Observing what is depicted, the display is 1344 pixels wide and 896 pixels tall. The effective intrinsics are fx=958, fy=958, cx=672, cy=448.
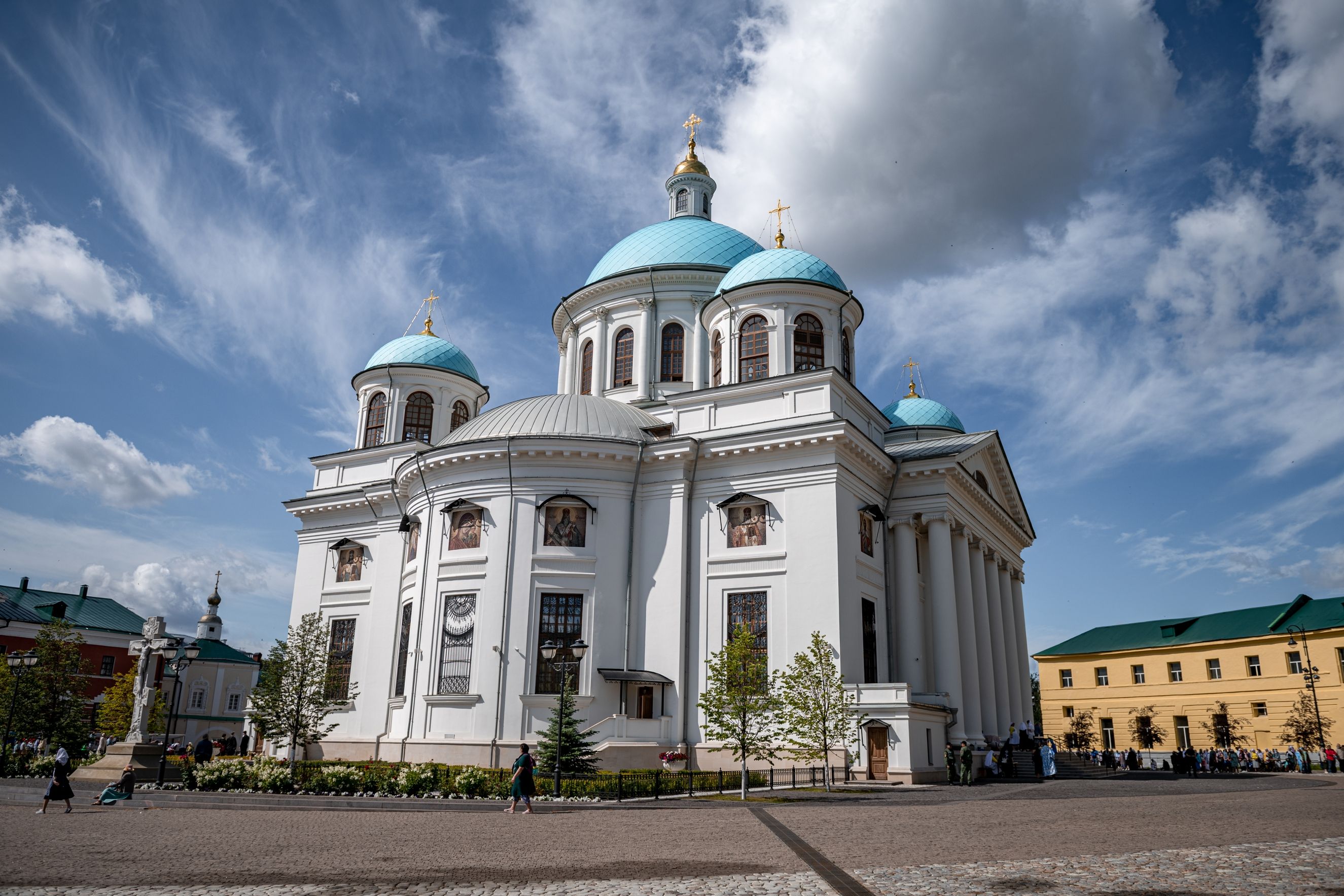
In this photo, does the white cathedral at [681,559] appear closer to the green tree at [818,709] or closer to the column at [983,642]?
the column at [983,642]

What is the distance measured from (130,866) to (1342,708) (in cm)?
5148

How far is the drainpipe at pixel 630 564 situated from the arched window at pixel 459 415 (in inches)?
462

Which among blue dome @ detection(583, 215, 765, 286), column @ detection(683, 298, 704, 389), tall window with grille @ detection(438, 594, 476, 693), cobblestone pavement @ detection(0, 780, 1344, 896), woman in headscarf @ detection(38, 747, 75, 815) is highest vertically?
blue dome @ detection(583, 215, 765, 286)

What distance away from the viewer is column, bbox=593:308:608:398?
114 ft

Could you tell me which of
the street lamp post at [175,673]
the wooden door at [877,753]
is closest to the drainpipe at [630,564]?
the wooden door at [877,753]

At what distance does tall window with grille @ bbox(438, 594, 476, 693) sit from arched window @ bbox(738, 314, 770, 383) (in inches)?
421

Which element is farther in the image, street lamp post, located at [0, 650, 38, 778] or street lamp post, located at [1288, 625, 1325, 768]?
street lamp post, located at [1288, 625, 1325, 768]

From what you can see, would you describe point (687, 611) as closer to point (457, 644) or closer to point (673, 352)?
point (457, 644)

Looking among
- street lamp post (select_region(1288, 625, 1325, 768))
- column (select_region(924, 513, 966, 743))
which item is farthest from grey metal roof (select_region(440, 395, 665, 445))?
street lamp post (select_region(1288, 625, 1325, 768))

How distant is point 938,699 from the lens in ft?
87.7

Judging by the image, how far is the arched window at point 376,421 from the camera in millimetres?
36031

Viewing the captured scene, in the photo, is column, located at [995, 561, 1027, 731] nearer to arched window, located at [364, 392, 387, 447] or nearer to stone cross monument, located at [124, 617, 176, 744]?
arched window, located at [364, 392, 387, 447]

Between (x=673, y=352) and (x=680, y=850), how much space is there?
24545 millimetres

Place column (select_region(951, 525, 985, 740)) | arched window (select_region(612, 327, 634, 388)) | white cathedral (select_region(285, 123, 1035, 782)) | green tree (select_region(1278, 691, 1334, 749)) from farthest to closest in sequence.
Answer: green tree (select_region(1278, 691, 1334, 749)), arched window (select_region(612, 327, 634, 388)), column (select_region(951, 525, 985, 740)), white cathedral (select_region(285, 123, 1035, 782))
